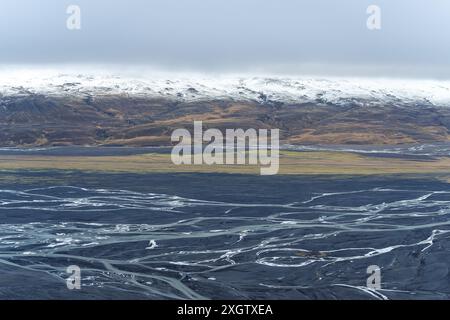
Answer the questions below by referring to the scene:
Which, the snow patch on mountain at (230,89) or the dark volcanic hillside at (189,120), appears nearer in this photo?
the dark volcanic hillside at (189,120)

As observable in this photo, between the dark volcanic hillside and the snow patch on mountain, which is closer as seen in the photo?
the dark volcanic hillside

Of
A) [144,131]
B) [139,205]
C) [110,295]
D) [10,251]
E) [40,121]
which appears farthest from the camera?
[40,121]

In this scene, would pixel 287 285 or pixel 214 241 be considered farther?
pixel 214 241

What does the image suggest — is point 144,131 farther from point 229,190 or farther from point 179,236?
point 179,236
